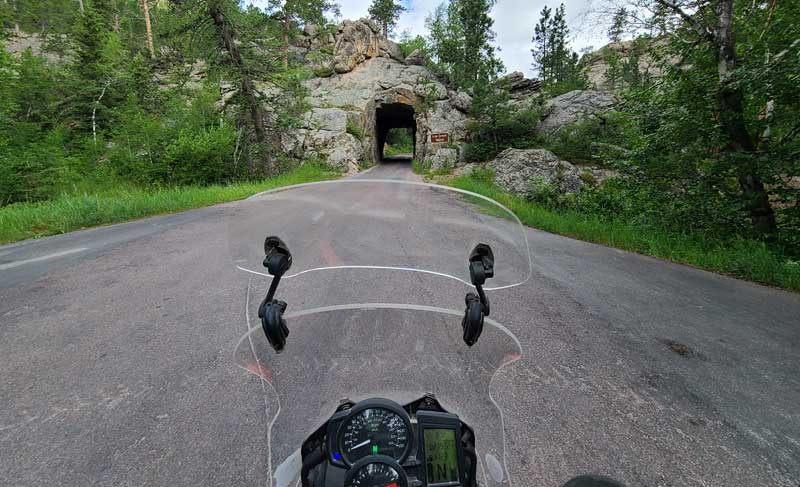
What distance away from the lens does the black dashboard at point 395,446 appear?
825 millimetres

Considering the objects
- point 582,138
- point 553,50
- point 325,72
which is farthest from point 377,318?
point 553,50

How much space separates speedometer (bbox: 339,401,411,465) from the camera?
85cm

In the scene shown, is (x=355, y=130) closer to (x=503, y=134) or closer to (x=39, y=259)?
(x=503, y=134)

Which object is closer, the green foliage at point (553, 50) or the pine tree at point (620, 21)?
the pine tree at point (620, 21)

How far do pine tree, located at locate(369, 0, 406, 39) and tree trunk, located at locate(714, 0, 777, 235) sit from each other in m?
41.9

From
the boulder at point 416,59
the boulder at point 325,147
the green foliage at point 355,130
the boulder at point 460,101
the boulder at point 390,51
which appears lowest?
the boulder at point 325,147

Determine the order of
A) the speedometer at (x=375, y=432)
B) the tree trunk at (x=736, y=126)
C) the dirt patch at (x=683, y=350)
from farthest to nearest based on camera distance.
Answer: the tree trunk at (x=736, y=126) → the dirt patch at (x=683, y=350) → the speedometer at (x=375, y=432)

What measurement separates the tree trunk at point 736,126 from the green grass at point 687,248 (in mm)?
774

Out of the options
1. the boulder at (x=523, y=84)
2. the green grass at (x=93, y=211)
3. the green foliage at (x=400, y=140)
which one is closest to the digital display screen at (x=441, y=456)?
the green grass at (x=93, y=211)

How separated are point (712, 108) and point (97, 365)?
831cm

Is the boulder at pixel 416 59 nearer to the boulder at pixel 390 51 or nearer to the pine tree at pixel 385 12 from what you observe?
the boulder at pixel 390 51

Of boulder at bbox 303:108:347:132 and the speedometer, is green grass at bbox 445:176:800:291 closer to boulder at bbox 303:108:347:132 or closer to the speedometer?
the speedometer

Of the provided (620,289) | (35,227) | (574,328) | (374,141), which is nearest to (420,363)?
(574,328)

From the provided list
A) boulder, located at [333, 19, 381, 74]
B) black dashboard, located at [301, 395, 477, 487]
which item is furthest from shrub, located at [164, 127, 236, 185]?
boulder, located at [333, 19, 381, 74]
